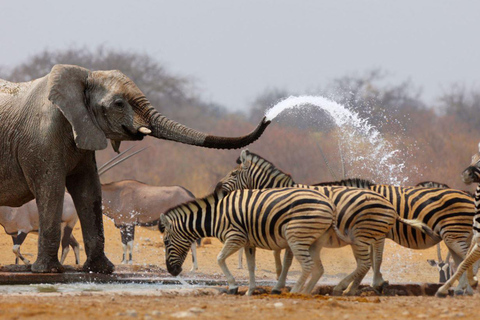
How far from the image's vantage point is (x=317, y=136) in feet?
73.6

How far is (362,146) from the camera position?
20.1 metres

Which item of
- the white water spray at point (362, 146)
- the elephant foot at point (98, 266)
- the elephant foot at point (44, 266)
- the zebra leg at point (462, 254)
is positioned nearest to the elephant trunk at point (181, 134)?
the elephant foot at point (98, 266)

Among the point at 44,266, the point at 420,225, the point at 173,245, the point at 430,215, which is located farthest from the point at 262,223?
the point at 44,266

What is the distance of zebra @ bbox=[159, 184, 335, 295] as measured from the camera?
8.16 metres

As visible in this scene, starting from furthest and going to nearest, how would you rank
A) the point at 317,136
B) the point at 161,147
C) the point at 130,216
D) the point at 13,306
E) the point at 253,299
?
1. the point at 161,147
2. the point at 317,136
3. the point at 130,216
4. the point at 253,299
5. the point at 13,306

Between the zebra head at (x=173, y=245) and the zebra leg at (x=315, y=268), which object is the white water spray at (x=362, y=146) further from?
the zebra leg at (x=315, y=268)

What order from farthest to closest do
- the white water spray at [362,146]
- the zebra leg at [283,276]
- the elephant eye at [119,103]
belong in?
the white water spray at [362,146] < the elephant eye at [119,103] < the zebra leg at [283,276]

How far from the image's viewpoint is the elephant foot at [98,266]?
998 cm

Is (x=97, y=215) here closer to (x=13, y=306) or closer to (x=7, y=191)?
(x=7, y=191)

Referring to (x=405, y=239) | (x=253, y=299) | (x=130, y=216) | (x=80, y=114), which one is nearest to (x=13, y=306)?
(x=253, y=299)

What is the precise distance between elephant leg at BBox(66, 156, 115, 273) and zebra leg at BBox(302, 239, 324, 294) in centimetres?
293

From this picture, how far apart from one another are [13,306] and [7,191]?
144 inches

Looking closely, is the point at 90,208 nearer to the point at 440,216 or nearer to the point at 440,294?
the point at 440,216

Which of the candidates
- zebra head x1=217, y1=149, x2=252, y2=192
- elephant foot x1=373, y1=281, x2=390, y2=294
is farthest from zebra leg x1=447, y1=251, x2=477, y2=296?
zebra head x1=217, y1=149, x2=252, y2=192
